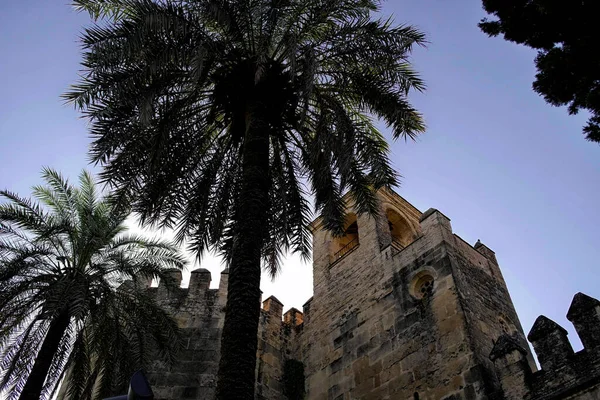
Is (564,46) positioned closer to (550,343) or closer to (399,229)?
(550,343)

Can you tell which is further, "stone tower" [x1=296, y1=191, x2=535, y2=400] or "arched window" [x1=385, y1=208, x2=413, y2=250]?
"arched window" [x1=385, y1=208, x2=413, y2=250]

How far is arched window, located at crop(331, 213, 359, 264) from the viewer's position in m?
16.5

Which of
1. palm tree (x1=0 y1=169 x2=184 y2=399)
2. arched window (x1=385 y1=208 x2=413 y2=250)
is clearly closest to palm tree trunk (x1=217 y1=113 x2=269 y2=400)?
palm tree (x1=0 y1=169 x2=184 y2=399)

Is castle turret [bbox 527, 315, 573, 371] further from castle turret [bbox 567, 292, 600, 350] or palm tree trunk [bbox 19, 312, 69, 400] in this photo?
palm tree trunk [bbox 19, 312, 69, 400]

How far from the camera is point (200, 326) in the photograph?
14359 millimetres

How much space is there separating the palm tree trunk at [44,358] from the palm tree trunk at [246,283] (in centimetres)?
469

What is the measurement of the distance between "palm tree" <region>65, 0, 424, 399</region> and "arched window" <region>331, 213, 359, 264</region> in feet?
16.4

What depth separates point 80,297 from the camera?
33.9ft

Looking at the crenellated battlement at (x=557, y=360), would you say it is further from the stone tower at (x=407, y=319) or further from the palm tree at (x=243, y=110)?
the palm tree at (x=243, y=110)

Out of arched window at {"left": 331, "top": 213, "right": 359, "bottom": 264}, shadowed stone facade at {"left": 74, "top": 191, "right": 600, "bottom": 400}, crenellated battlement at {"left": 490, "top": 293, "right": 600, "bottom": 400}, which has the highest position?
arched window at {"left": 331, "top": 213, "right": 359, "bottom": 264}

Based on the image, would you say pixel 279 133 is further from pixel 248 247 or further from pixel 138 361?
pixel 138 361

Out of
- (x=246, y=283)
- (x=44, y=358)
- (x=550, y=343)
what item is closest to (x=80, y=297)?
(x=44, y=358)

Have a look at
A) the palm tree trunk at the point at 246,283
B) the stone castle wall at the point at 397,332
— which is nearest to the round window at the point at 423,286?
the stone castle wall at the point at 397,332

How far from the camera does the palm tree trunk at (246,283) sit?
6709mm
